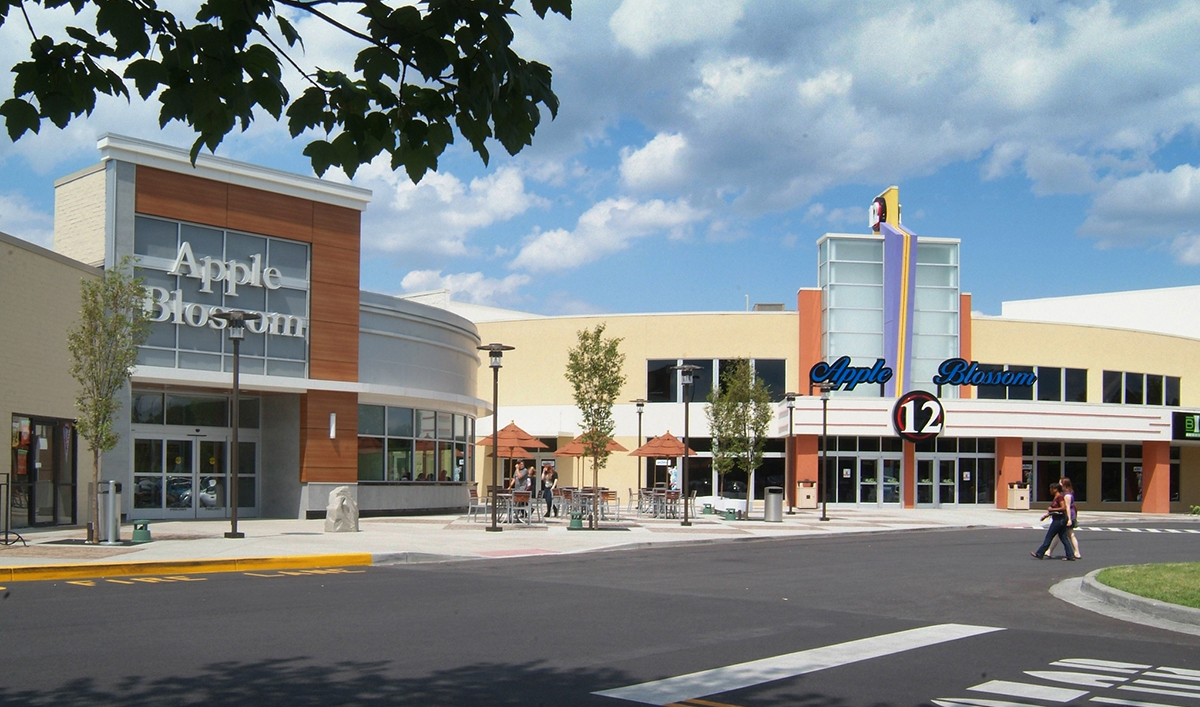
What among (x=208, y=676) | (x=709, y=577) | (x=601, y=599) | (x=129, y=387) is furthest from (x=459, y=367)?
(x=208, y=676)

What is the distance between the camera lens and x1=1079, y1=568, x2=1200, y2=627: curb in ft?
41.0

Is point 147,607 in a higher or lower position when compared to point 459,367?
lower

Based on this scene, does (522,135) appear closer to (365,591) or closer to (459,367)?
(365,591)

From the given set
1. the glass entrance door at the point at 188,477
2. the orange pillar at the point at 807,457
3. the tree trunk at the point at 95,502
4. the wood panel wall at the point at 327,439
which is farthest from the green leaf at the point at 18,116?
the orange pillar at the point at 807,457

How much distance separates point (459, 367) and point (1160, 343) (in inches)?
1440

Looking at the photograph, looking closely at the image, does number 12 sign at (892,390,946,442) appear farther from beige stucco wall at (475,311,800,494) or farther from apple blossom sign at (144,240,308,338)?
apple blossom sign at (144,240,308,338)

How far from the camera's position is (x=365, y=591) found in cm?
1448

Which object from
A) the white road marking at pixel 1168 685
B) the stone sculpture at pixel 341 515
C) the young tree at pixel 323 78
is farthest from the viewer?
the stone sculpture at pixel 341 515

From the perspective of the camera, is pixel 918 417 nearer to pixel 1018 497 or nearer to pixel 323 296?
pixel 1018 497

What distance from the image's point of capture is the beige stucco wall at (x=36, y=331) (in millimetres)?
22797

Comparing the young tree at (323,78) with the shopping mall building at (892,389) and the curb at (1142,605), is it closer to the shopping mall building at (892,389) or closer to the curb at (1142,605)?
the curb at (1142,605)

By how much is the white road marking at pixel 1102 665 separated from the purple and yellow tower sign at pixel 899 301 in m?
40.5

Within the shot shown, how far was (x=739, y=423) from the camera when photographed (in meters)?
37.2

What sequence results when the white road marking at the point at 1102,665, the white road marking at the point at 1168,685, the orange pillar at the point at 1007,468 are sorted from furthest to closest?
the orange pillar at the point at 1007,468, the white road marking at the point at 1102,665, the white road marking at the point at 1168,685
